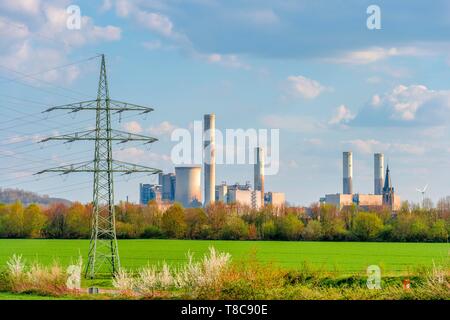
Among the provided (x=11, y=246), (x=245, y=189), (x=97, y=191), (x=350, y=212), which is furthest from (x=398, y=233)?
(x=245, y=189)

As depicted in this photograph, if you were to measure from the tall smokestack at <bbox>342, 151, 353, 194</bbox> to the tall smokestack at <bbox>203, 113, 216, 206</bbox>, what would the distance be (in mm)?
35342

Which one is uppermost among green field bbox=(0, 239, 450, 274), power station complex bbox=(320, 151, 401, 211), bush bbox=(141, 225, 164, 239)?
power station complex bbox=(320, 151, 401, 211)

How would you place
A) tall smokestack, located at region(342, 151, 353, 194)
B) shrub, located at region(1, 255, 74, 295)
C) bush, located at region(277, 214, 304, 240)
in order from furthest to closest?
tall smokestack, located at region(342, 151, 353, 194) < bush, located at region(277, 214, 304, 240) < shrub, located at region(1, 255, 74, 295)

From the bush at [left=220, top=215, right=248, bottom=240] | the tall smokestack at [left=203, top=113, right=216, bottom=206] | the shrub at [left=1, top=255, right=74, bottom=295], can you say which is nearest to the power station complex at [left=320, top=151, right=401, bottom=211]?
the tall smokestack at [left=203, top=113, right=216, bottom=206]

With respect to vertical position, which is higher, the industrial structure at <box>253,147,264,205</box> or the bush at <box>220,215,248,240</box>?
the industrial structure at <box>253,147,264,205</box>

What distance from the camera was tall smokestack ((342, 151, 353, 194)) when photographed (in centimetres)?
18312

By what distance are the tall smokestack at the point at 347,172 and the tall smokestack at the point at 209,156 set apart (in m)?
35.3

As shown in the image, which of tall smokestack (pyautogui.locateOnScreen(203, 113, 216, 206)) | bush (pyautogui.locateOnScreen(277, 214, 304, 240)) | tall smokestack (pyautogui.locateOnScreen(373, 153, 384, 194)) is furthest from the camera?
tall smokestack (pyautogui.locateOnScreen(373, 153, 384, 194))

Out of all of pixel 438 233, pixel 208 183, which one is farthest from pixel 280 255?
pixel 208 183

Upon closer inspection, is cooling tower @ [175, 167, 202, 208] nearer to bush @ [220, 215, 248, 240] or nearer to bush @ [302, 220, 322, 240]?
bush @ [220, 215, 248, 240]

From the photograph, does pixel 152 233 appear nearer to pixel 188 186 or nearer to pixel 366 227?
pixel 366 227

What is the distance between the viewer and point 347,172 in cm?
19188

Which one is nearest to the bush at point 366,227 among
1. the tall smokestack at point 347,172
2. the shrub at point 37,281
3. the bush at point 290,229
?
the bush at point 290,229

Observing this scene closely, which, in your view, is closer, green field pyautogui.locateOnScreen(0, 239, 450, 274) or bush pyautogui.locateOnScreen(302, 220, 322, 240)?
green field pyautogui.locateOnScreen(0, 239, 450, 274)
